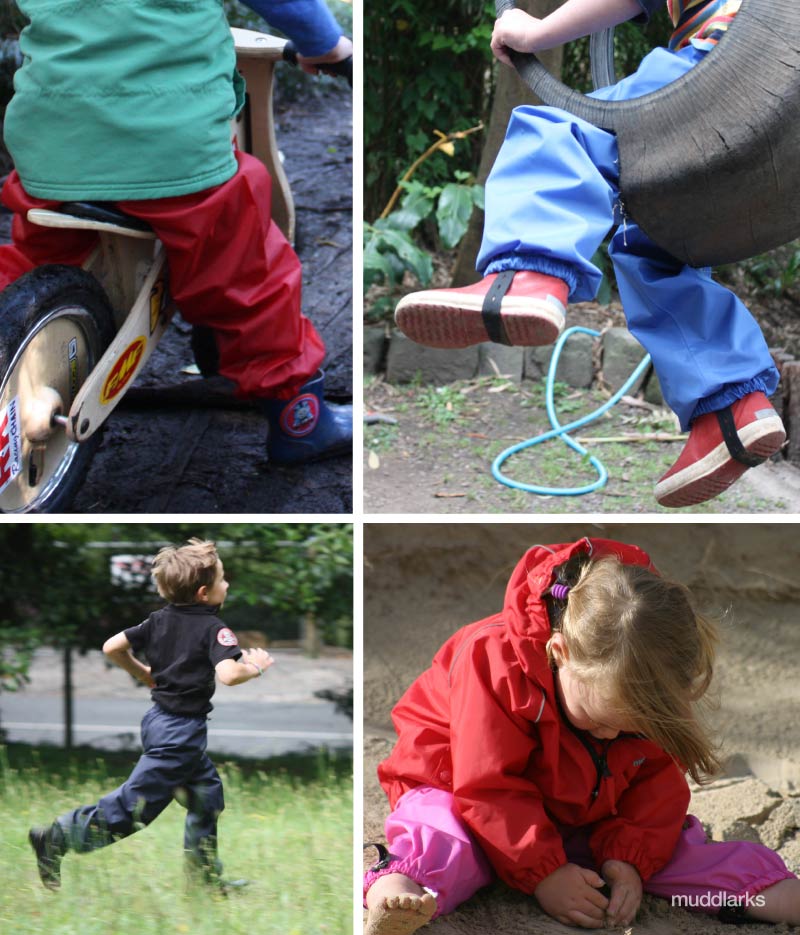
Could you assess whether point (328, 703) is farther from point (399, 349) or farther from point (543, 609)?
point (543, 609)

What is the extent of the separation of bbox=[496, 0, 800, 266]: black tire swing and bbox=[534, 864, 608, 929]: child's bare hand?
0.90 m

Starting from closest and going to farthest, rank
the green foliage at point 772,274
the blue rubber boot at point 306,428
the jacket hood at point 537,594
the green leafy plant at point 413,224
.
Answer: the jacket hood at point 537,594, the blue rubber boot at point 306,428, the green leafy plant at point 413,224, the green foliage at point 772,274

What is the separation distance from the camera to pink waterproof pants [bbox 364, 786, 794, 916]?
1520 mm

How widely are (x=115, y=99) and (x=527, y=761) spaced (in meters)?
1.21

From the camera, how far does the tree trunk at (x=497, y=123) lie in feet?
9.17

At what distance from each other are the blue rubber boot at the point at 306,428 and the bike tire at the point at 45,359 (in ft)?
1.56

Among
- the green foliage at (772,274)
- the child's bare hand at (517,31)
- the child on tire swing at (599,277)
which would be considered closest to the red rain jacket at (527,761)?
the child on tire swing at (599,277)

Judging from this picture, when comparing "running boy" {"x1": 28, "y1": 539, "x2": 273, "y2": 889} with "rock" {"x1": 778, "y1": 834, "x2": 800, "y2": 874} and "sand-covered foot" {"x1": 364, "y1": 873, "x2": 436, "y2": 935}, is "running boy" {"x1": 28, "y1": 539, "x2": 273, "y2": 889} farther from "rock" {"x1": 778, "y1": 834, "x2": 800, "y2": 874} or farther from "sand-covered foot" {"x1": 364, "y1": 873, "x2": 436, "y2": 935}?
"rock" {"x1": 778, "y1": 834, "x2": 800, "y2": 874}

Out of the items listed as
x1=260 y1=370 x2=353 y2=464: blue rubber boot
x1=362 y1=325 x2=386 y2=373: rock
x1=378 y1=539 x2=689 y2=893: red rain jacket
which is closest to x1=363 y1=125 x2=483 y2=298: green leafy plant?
x1=362 y1=325 x2=386 y2=373: rock

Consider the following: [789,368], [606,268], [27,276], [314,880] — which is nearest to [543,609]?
[314,880]

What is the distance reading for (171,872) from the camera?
1535mm

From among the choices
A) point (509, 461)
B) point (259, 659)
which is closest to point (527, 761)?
point (259, 659)

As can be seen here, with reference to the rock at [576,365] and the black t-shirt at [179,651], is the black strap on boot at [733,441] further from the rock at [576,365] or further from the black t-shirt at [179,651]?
the rock at [576,365]

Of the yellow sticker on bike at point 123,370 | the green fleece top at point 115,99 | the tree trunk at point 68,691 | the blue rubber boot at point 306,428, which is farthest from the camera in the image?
the tree trunk at point 68,691
